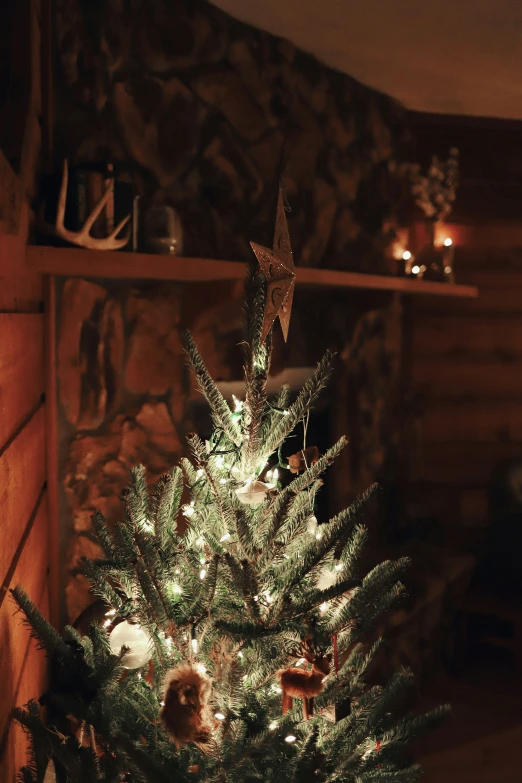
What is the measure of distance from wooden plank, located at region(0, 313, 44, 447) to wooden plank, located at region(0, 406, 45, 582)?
42 millimetres

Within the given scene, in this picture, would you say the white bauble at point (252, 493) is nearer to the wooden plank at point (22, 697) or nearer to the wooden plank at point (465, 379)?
the wooden plank at point (22, 697)

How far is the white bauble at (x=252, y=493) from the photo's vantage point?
3.85ft

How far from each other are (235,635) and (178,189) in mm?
1559

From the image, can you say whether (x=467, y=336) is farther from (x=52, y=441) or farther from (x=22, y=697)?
(x=22, y=697)

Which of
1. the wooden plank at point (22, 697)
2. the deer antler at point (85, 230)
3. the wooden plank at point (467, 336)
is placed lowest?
the wooden plank at point (22, 697)

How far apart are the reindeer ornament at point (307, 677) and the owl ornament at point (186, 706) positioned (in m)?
0.15

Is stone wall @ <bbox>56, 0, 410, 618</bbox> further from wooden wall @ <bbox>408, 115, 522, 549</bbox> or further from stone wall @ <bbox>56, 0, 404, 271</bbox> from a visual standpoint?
wooden wall @ <bbox>408, 115, 522, 549</bbox>

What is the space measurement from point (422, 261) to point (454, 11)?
4.85 ft

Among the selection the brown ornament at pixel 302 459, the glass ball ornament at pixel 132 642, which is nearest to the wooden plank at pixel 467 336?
the brown ornament at pixel 302 459

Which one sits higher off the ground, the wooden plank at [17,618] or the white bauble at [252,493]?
the white bauble at [252,493]

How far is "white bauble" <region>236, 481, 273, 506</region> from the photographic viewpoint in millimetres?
1174

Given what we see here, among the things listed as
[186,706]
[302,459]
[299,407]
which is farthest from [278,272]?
[186,706]

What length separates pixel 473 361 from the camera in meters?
3.73

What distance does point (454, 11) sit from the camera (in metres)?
2.18
